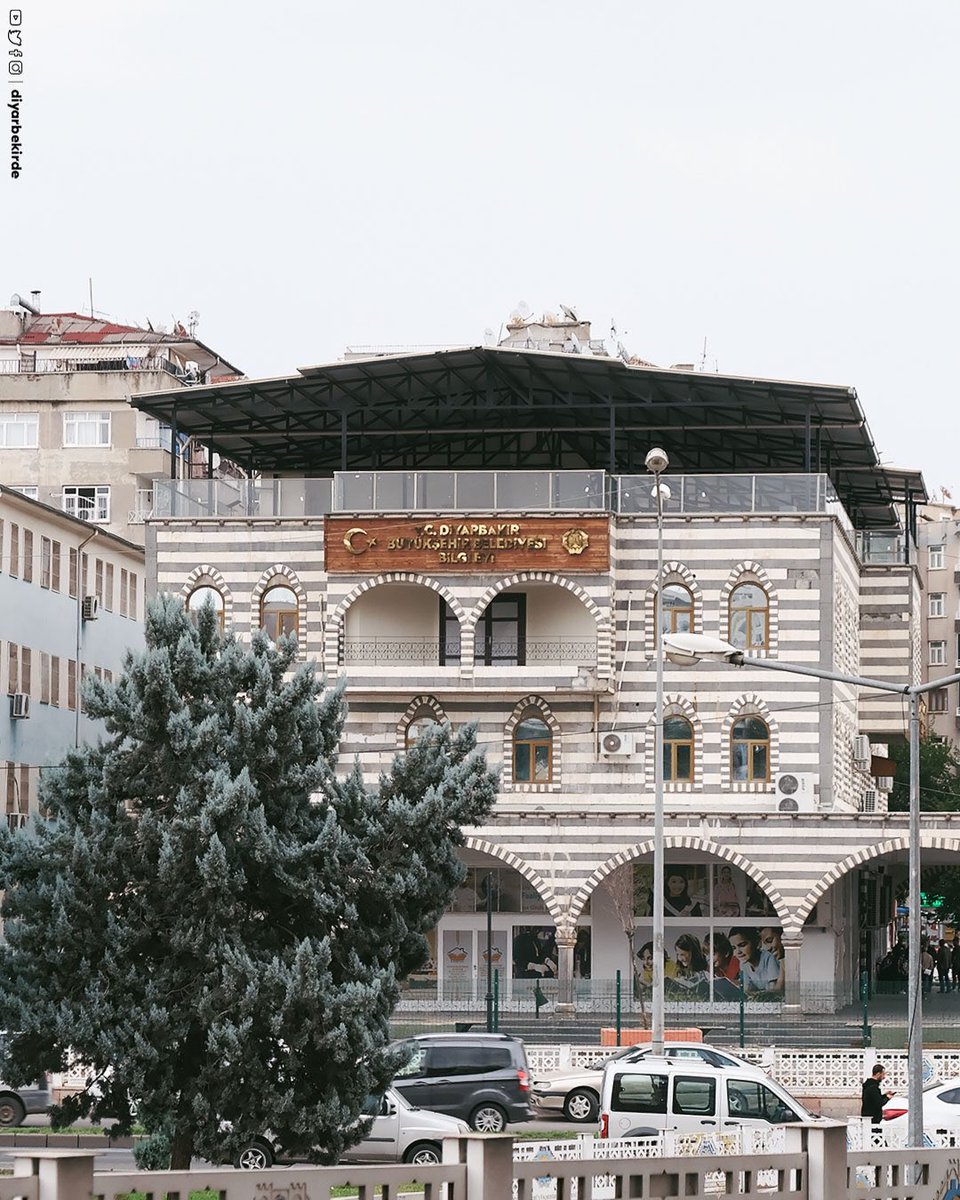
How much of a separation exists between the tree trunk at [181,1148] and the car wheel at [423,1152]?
4.82m

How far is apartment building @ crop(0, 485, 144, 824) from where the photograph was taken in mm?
53875

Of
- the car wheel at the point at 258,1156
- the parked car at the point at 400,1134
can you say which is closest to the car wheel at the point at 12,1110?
the parked car at the point at 400,1134

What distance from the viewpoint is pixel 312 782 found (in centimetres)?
2666

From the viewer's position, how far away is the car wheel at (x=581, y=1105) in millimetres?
37188

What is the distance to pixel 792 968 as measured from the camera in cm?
5450

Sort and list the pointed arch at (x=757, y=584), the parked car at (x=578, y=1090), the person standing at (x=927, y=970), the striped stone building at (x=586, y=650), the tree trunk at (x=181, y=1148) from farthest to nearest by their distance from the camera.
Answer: the person standing at (x=927, y=970), the pointed arch at (x=757, y=584), the striped stone building at (x=586, y=650), the parked car at (x=578, y=1090), the tree trunk at (x=181, y=1148)

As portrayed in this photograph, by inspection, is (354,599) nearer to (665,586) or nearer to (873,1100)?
(665,586)

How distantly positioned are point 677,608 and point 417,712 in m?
6.77

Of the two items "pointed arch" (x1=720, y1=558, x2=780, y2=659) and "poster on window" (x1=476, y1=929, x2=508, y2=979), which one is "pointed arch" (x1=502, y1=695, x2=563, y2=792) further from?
"pointed arch" (x1=720, y1=558, x2=780, y2=659)

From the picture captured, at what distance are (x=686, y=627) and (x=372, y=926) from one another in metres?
30.0

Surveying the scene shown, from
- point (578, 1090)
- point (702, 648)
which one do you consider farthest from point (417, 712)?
point (702, 648)

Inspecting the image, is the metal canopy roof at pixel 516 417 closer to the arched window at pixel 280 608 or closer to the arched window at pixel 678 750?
the arched window at pixel 280 608

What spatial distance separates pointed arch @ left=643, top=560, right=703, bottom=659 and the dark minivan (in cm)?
2260

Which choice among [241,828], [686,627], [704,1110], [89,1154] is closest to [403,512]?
[686,627]
